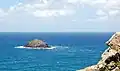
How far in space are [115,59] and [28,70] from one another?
107 metres

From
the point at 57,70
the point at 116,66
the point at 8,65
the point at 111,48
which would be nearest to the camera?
the point at 116,66

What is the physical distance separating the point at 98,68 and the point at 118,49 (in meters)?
2.50

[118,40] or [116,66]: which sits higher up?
[118,40]

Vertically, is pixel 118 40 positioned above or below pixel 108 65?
above

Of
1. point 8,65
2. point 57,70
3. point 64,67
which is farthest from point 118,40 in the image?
point 8,65

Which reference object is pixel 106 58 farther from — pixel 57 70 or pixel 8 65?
pixel 8 65

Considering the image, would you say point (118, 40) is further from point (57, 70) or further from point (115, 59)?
point (57, 70)

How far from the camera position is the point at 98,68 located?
1147 inches

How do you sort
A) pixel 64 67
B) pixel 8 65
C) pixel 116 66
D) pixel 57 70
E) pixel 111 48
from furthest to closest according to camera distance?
pixel 8 65, pixel 64 67, pixel 57 70, pixel 111 48, pixel 116 66

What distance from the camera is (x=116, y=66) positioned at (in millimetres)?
27562

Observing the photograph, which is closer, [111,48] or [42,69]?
[111,48]

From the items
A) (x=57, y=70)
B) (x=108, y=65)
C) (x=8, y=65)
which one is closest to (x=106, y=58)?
(x=108, y=65)

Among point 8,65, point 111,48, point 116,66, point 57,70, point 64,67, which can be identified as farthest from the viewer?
point 8,65

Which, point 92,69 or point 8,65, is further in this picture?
point 8,65
